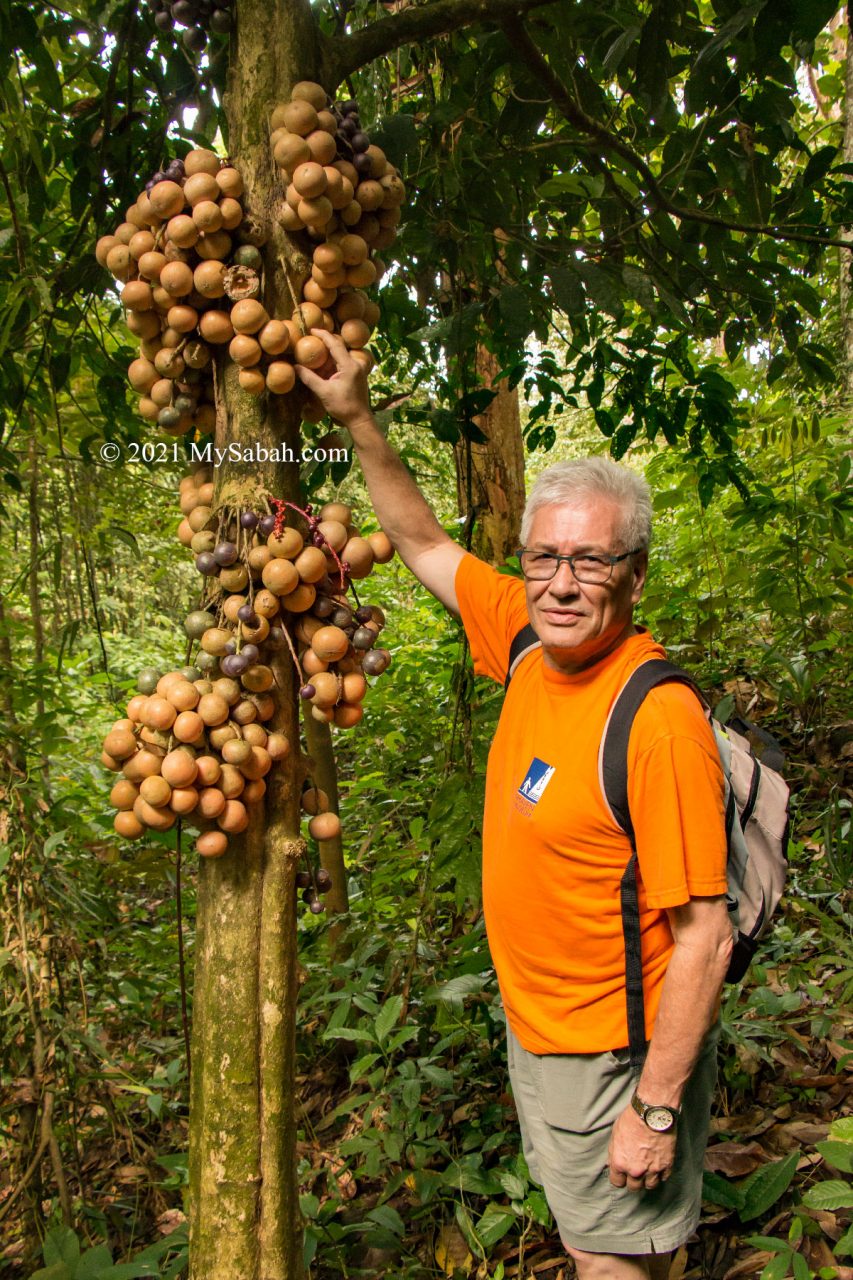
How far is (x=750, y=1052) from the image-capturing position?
267 cm

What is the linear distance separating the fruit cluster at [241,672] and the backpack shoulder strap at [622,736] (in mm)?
490

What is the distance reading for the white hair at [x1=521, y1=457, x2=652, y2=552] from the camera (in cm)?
178

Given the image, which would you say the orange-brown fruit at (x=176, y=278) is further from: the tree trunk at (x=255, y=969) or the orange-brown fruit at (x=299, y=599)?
the orange-brown fruit at (x=299, y=599)

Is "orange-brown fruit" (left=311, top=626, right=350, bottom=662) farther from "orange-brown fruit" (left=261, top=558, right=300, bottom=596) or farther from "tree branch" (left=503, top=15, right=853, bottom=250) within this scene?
"tree branch" (left=503, top=15, right=853, bottom=250)

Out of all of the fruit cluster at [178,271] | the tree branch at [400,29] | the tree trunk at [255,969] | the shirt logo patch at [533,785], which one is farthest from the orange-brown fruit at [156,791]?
the tree branch at [400,29]

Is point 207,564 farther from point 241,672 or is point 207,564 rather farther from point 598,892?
point 598,892

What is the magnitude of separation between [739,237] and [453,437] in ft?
8.91

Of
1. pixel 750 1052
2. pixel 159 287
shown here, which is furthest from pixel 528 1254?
pixel 159 287

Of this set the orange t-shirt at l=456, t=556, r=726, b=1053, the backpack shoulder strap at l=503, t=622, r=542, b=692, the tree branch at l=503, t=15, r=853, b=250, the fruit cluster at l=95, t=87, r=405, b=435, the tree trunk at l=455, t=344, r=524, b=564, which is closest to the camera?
the fruit cluster at l=95, t=87, r=405, b=435

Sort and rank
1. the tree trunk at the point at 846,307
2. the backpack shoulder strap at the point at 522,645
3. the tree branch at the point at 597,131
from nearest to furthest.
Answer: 1. the tree branch at the point at 597,131
2. the backpack shoulder strap at the point at 522,645
3. the tree trunk at the point at 846,307

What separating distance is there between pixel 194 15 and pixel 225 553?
86 cm

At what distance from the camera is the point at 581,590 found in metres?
1.75

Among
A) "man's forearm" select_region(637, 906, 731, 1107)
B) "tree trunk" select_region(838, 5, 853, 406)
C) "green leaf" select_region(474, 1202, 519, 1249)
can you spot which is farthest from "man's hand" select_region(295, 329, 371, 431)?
"tree trunk" select_region(838, 5, 853, 406)

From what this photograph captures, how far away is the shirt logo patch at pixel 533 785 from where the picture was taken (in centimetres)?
175
